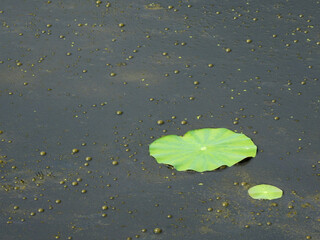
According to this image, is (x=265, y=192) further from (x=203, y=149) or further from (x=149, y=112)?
(x=149, y=112)

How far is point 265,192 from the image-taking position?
2.39 m

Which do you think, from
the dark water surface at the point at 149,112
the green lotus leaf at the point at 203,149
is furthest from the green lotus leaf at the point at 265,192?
the green lotus leaf at the point at 203,149

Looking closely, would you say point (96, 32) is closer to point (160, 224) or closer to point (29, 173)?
point (29, 173)

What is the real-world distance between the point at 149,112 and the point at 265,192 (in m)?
0.68

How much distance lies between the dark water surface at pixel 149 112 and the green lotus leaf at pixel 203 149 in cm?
4

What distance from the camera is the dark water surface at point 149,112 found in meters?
2.34

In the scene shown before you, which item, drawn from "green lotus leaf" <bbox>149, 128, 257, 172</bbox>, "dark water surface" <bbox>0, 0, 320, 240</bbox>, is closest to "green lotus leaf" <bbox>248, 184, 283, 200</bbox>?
"dark water surface" <bbox>0, 0, 320, 240</bbox>

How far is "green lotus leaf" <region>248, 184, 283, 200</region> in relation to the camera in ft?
7.81

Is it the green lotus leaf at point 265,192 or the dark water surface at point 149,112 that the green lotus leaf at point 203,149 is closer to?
the dark water surface at point 149,112

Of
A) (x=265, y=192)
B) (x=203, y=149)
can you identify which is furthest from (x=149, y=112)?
(x=265, y=192)

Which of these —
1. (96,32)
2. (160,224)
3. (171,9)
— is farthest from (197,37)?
(160,224)

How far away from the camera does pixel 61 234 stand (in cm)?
229

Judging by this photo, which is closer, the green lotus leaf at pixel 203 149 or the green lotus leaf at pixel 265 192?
the green lotus leaf at pixel 265 192

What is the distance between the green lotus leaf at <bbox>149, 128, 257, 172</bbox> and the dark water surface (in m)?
0.04
